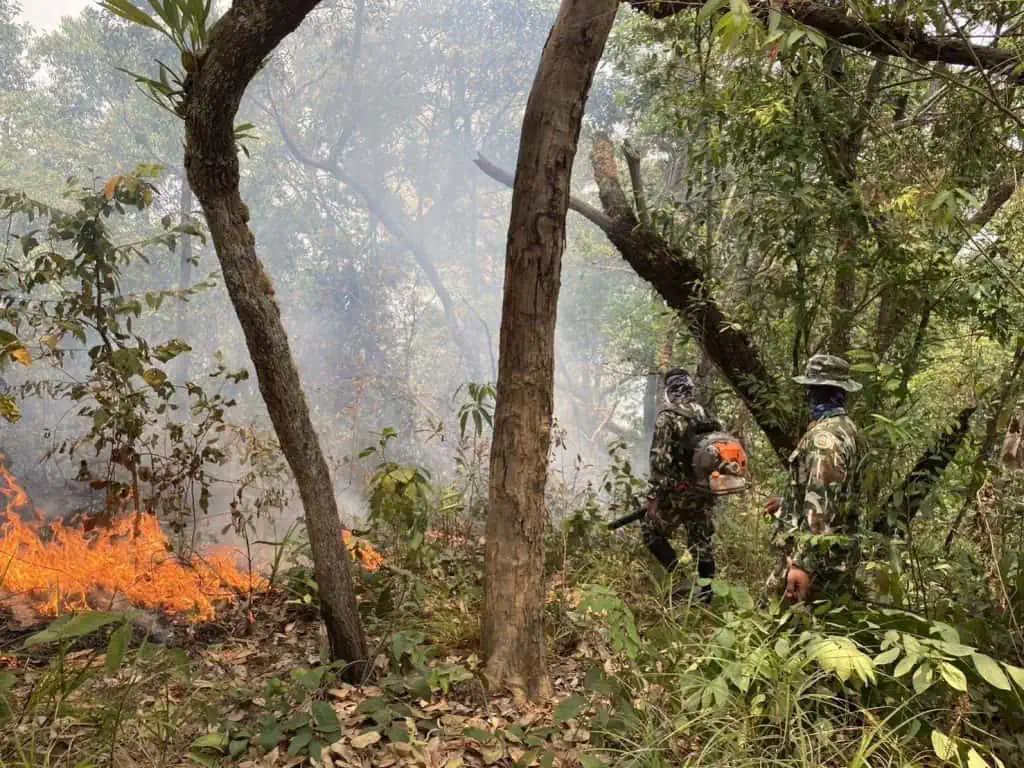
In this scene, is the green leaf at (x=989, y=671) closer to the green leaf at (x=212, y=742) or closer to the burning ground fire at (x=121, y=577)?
the green leaf at (x=212, y=742)

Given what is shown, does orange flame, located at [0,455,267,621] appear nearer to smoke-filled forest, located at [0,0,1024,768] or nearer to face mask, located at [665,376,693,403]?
smoke-filled forest, located at [0,0,1024,768]

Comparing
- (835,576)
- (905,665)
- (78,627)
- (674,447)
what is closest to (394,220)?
(674,447)

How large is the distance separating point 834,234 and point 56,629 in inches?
184

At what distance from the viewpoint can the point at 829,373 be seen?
3.54m

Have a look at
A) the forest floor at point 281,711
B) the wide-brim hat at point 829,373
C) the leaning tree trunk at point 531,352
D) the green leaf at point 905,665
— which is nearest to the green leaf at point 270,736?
the forest floor at point 281,711

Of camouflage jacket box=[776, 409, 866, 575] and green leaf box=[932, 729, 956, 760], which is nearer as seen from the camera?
green leaf box=[932, 729, 956, 760]

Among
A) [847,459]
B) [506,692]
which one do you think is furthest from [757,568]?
[506,692]

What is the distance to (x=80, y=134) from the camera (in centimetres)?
2270

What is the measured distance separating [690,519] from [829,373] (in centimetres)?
198

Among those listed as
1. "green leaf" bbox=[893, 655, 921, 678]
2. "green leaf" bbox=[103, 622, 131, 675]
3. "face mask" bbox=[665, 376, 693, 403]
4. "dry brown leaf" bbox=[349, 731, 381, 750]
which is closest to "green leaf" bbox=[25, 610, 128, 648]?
"green leaf" bbox=[103, 622, 131, 675]

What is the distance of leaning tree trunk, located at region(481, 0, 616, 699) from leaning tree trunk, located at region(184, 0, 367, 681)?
771 mm

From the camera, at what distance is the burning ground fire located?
473cm

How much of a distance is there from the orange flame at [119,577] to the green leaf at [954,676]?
384cm

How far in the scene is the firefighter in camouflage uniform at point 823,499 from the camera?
3.30m
